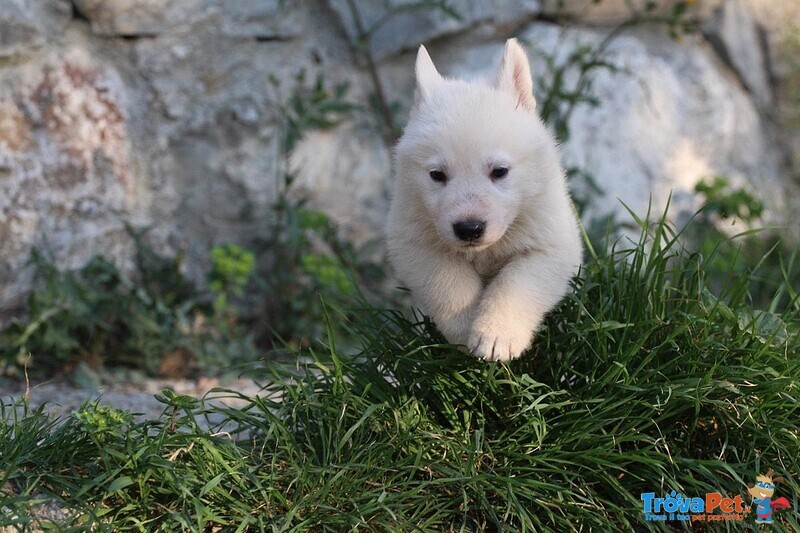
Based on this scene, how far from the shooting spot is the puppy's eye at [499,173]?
9.61ft

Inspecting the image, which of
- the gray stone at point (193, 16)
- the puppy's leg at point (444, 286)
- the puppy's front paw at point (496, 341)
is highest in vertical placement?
the gray stone at point (193, 16)

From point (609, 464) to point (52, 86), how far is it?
3.61 m

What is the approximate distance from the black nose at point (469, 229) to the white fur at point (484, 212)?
0.02 metres

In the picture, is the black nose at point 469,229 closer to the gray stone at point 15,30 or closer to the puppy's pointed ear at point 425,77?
the puppy's pointed ear at point 425,77

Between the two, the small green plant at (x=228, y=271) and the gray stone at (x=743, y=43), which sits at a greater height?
the gray stone at (x=743, y=43)

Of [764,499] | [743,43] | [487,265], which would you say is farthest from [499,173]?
[743,43]

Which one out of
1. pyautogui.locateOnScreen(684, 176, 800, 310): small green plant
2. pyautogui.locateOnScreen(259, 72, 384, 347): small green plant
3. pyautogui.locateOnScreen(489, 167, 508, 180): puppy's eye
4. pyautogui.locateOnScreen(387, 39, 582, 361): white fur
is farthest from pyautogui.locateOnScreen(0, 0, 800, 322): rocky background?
pyautogui.locateOnScreen(489, 167, 508, 180): puppy's eye

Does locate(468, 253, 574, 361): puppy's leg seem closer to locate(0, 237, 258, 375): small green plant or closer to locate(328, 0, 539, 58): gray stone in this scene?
locate(0, 237, 258, 375): small green plant

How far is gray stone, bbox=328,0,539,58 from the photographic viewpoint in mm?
5566

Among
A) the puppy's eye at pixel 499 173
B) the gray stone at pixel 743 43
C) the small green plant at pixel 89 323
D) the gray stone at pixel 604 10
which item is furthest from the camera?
the gray stone at pixel 743 43

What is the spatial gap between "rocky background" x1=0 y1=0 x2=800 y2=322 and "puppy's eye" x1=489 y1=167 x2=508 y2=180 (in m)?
2.32

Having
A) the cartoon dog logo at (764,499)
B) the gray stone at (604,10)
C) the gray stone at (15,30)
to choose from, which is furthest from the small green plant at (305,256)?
the cartoon dog logo at (764,499)

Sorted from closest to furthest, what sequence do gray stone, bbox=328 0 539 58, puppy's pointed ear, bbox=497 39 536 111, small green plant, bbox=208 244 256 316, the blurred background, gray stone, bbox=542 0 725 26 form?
1. puppy's pointed ear, bbox=497 39 536 111
2. the blurred background
3. small green plant, bbox=208 244 256 316
4. gray stone, bbox=328 0 539 58
5. gray stone, bbox=542 0 725 26

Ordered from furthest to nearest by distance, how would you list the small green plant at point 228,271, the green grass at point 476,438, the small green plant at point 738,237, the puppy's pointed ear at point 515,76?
the small green plant at point 738,237 < the small green plant at point 228,271 < the puppy's pointed ear at point 515,76 < the green grass at point 476,438
